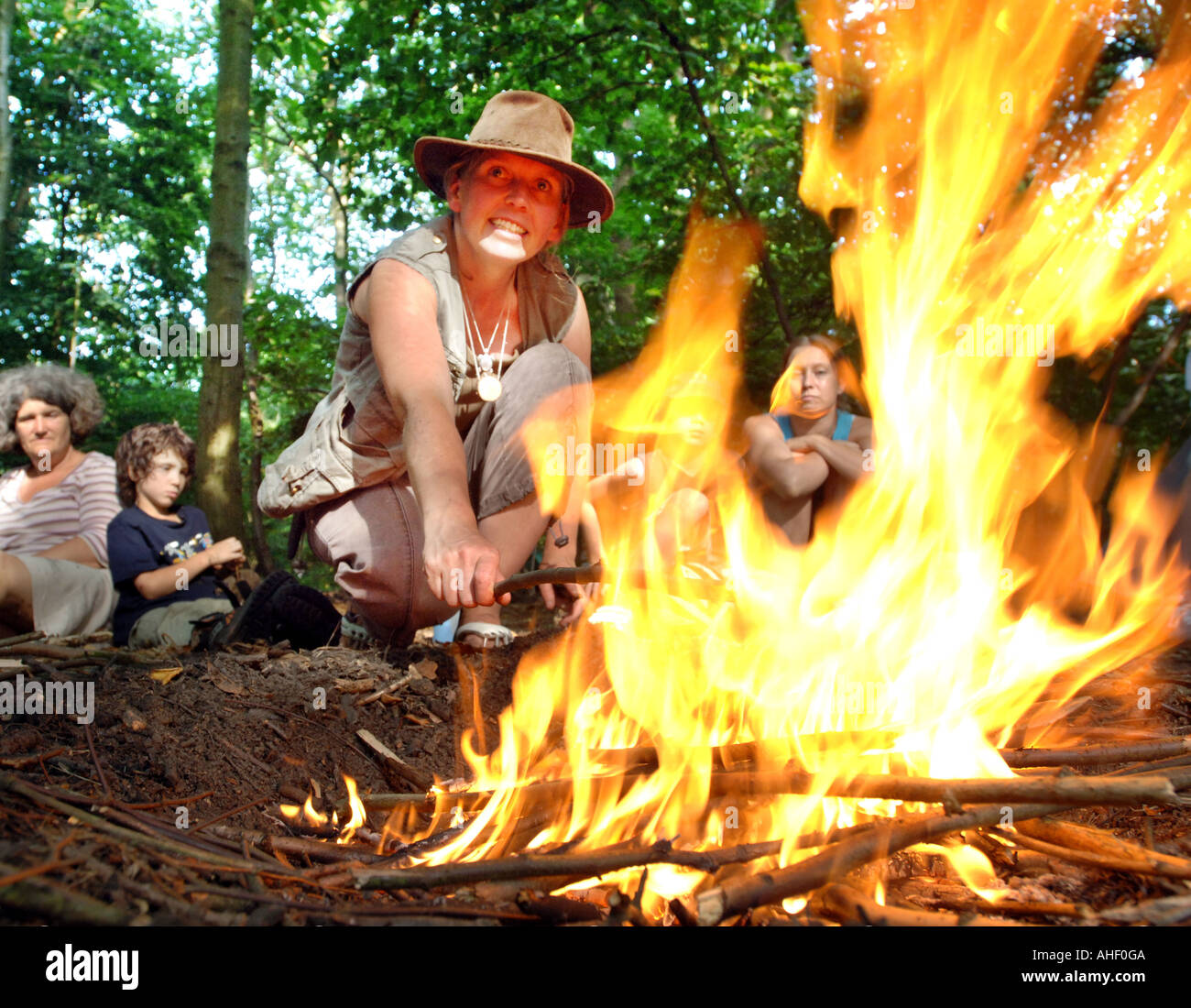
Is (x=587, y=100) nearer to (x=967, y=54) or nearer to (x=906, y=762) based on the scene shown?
(x=967, y=54)

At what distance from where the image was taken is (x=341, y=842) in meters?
2.14

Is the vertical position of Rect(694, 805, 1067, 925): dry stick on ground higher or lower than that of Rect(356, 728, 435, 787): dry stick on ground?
higher

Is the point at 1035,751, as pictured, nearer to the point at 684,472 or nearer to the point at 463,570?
the point at 463,570

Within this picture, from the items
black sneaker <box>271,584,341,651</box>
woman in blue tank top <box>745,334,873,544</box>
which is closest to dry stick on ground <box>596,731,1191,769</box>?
black sneaker <box>271,584,341,651</box>

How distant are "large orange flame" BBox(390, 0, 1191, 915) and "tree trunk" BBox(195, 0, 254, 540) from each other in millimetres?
2780

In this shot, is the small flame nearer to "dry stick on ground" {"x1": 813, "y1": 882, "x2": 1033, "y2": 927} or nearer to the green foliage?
"dry stick on ground" {"x1": 813, "y1": 882, "x2": 1033, "y2": 927}

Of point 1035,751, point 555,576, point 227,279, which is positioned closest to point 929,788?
point 1035,751

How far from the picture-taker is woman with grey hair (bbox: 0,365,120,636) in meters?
4.89

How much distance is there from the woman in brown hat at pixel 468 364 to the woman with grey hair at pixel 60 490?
71.0 inches

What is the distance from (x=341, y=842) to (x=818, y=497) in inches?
147

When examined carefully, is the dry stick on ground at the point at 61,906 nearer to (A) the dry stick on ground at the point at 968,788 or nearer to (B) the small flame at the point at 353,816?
(B) the small flame at the point at 353,816

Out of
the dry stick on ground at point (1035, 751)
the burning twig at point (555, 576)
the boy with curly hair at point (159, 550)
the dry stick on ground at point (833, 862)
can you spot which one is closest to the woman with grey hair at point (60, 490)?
the boy with curly hair at point (159, 550)

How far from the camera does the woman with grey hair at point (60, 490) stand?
4.89 metres
